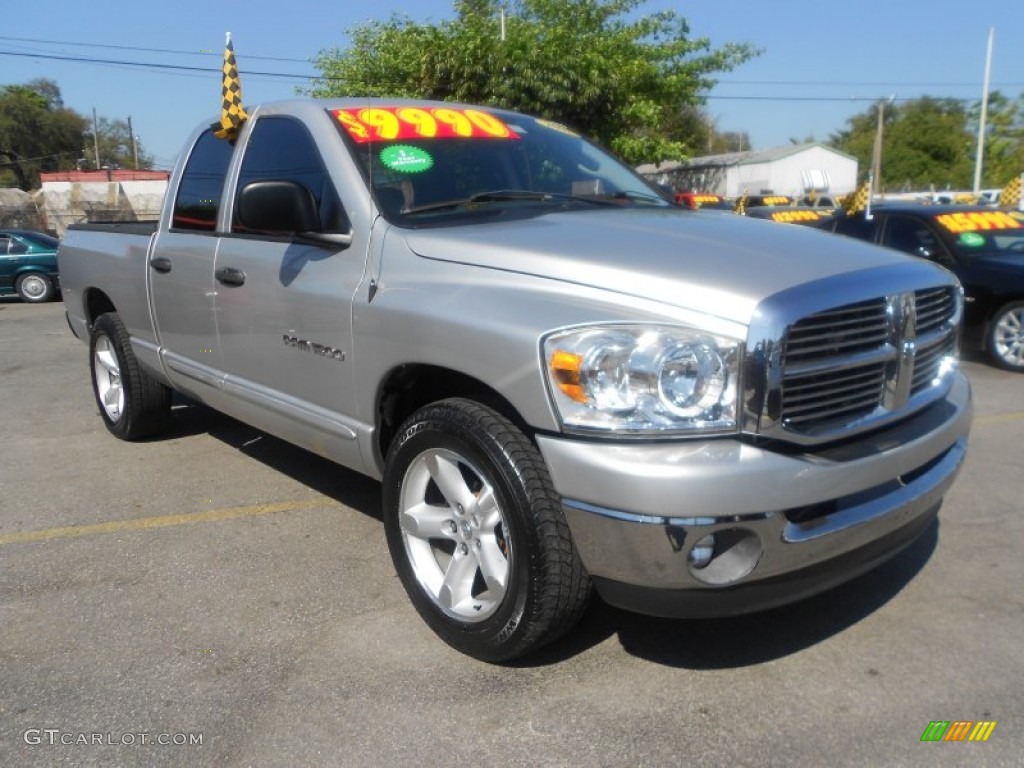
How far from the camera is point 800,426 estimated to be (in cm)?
253

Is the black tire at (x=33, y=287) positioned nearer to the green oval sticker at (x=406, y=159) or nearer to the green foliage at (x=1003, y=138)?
the green oval sticker at (x=406, y=159)

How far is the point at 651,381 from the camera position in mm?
2463

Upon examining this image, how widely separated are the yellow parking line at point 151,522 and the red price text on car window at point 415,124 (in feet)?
6.28

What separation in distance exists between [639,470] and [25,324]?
1374 centimetres

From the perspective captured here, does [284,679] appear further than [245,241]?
No

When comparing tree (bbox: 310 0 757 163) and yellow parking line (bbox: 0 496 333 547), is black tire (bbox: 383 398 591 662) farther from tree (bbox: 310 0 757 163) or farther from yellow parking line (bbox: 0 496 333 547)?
tree (bbox: 310 0 757 163)

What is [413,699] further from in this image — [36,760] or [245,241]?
[245,241]

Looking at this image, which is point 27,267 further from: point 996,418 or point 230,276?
point 996,418

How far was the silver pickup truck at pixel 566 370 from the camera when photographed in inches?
96.5

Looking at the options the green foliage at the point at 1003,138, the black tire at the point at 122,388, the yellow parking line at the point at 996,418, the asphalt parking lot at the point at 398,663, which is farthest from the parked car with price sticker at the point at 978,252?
the green foliage at the point at 1003,138

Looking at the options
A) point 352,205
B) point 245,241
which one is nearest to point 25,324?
point 245,241

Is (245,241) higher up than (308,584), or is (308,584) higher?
(245,241)

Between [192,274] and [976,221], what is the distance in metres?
7.67

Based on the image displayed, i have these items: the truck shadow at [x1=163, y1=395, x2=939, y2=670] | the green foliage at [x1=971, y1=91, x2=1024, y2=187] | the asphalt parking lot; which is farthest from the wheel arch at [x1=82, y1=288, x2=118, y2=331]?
the green foliage at [x1=971, y1=91, x2=1024, y2=187]
